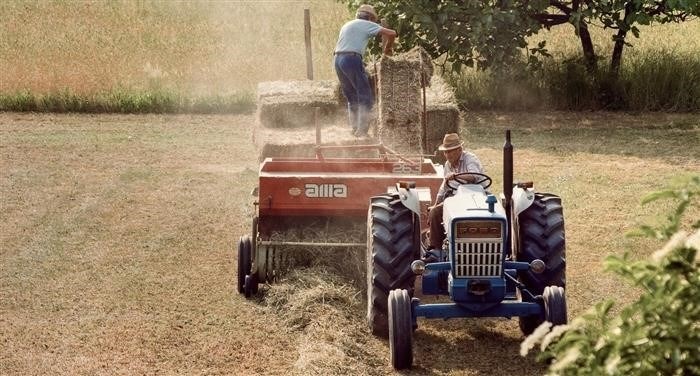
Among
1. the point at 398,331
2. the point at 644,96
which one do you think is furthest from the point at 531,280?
the point at 644,96

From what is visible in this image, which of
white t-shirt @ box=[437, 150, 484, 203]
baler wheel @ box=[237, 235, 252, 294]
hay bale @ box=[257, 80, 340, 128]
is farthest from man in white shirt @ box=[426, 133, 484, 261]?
hay bale @ box=[257, 80, 340, 128]

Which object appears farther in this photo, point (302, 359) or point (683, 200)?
point (302, 359)

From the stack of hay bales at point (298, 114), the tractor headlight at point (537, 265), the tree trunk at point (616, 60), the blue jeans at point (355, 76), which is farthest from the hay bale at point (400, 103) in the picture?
the tree trunk at point (616, 60)

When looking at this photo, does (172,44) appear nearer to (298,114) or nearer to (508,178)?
(298,114)

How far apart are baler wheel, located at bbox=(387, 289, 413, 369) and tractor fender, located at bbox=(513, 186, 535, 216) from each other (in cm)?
109

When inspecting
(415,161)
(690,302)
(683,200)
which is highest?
(683,200)

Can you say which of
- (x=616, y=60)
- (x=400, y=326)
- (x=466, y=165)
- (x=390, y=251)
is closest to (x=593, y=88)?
(x=616, y=60)

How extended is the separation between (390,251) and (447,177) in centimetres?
63

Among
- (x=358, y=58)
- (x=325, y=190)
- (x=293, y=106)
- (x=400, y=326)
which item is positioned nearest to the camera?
(x=400, y=326)

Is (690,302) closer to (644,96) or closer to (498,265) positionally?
(498,265)

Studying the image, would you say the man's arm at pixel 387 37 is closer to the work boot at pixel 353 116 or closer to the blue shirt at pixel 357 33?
the blue shirt at pixel 357 33

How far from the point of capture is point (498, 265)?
7129mm

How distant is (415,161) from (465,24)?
871 cm

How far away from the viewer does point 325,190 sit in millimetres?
8633
